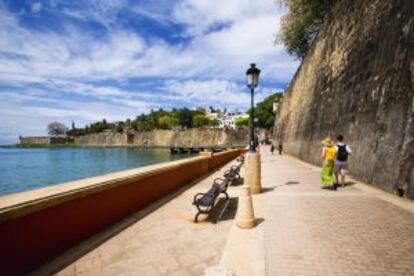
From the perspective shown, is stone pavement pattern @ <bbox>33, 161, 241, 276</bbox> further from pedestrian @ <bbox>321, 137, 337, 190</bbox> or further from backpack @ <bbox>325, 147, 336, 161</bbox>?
backpack @ <bbox>325, 147, 336, 161</bbox>

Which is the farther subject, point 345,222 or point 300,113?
point 300,113

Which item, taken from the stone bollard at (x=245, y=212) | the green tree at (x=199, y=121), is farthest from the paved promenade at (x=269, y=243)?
the green tree at (x=199, y=121)

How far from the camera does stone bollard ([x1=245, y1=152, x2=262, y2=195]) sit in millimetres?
9337

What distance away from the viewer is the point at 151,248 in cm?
536

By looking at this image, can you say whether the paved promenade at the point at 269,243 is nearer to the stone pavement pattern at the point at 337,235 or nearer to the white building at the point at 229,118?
the stone pavement pattern at the point at 337,235

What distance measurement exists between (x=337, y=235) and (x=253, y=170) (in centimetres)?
414

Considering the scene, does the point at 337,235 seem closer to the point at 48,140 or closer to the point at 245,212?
the point at 245,212

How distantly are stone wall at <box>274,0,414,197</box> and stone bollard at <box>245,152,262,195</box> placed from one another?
3.60 metres

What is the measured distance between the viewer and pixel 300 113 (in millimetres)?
27234

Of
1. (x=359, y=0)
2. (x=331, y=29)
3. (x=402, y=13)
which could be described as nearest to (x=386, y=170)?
(x=402, y=13)

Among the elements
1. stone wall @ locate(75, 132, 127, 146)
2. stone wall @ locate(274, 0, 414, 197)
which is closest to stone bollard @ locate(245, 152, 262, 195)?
stone wall @ locate(274, 0, 414, 197)

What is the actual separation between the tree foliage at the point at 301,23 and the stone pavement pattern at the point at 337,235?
71.2 ft

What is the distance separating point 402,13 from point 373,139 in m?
A: 3.98

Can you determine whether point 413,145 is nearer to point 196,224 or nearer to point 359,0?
point 196,224
